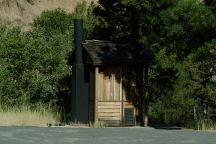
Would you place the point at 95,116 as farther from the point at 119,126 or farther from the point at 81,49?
the point at 81,49

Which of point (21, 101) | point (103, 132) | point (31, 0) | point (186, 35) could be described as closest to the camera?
point (103, 132)

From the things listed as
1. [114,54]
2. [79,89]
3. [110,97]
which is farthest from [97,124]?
[114,54]

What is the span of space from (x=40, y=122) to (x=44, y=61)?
6048mm

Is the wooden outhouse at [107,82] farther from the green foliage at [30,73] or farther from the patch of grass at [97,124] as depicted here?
the green foliage at [30,73]

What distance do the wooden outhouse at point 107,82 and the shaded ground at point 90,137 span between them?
136 inches

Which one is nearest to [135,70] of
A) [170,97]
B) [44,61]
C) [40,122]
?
[170,97]

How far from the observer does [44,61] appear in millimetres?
31422

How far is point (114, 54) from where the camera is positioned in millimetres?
26094

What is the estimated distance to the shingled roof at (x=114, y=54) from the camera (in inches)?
1001

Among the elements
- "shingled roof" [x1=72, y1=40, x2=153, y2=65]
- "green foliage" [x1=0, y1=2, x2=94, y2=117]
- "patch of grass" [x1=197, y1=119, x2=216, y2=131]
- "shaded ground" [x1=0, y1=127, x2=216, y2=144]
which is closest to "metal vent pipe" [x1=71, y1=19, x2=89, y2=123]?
"shingled roof" [x1=72, y1=40, x2=153, y2=65]

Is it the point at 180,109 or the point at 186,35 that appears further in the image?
the point at 180,109

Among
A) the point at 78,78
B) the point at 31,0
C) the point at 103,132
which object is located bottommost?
the point at 103,132

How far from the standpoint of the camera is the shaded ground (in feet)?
59.2

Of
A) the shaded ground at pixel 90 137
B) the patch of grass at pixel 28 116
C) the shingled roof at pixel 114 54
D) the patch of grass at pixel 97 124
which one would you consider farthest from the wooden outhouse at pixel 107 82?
the shaded ground at pixel 90 137
